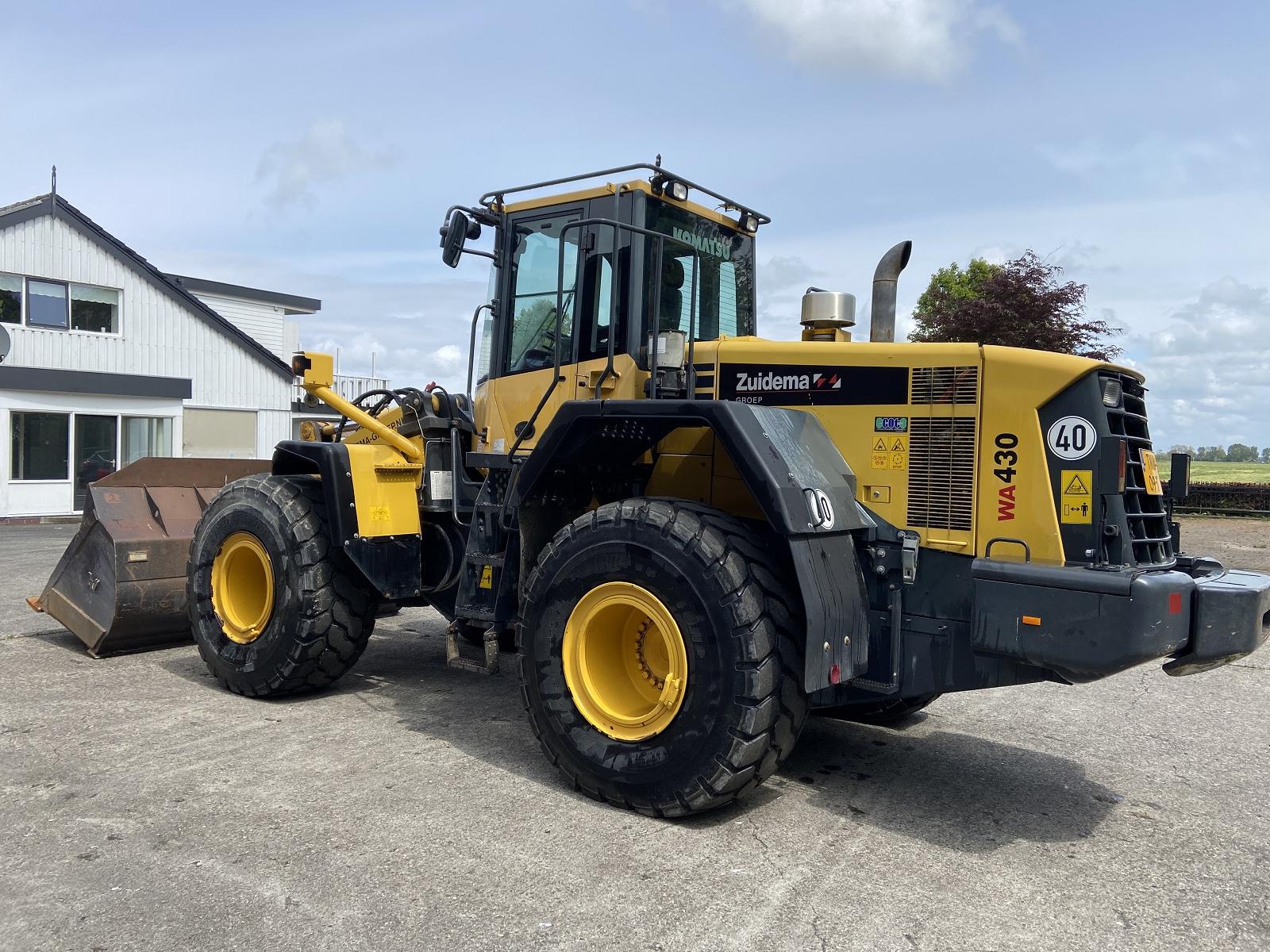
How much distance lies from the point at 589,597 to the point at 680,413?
94cm

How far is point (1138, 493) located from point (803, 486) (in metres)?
1.46

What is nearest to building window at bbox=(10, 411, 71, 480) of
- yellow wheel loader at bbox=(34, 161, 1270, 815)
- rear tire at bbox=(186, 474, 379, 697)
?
rear tire at bbox=(186, 474, 379, 697)

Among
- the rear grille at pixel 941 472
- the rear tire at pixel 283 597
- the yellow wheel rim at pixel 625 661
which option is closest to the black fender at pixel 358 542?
the rear tire at pixel 283 597

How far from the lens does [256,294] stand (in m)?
29.8

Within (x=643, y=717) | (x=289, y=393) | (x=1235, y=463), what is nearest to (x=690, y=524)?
(x=643, y=717)

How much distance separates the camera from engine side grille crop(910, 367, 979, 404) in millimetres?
4359

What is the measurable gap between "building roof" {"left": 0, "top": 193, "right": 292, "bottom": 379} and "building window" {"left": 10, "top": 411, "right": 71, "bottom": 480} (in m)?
3.67

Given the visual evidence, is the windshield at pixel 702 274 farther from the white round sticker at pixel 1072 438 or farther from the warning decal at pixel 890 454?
the white round sticker at pixel 1072 438

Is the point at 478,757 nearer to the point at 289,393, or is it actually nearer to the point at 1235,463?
the point at 289,393

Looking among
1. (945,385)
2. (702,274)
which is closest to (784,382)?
(945,385)

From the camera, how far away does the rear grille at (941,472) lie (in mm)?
4355

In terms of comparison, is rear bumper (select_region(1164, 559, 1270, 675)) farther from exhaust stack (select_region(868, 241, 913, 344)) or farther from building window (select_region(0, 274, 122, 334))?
building window (select_region(0, 274, 122, 334))

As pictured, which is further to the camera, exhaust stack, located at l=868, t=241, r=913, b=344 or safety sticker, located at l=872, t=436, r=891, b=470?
exhaust stack, located at l=868, t=241, r=913, b=344

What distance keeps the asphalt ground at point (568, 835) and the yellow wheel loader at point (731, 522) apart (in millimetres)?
399
